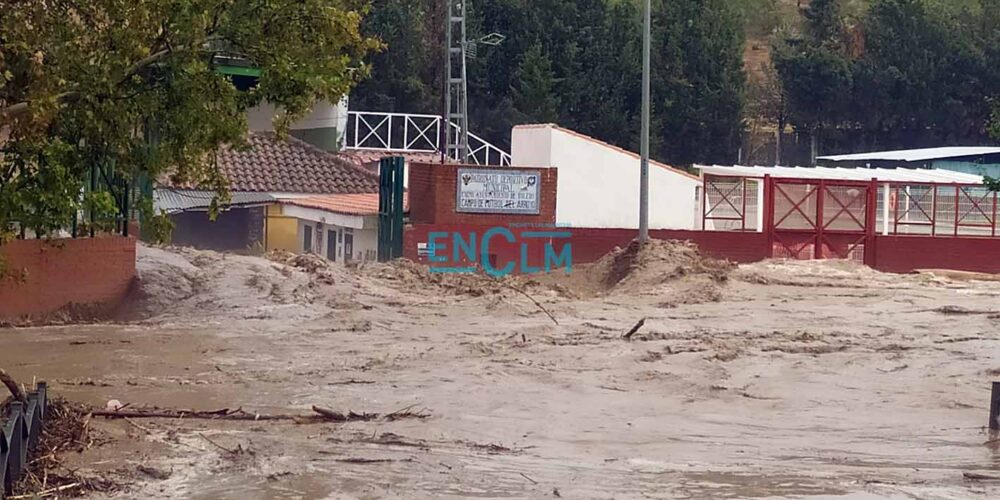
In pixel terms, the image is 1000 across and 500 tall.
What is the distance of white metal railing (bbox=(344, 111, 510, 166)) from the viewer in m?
51.2

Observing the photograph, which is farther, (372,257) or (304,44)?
(372,257)

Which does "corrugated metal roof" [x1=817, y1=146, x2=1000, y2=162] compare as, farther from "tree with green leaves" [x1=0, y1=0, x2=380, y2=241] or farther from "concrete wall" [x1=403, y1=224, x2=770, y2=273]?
"tree with green leaves" [x1=0, y1=0, x2=380, y2=241]

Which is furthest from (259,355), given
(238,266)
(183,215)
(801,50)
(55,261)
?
(801,50)

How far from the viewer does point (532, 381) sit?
16.3 metres

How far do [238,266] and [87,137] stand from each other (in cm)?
1277

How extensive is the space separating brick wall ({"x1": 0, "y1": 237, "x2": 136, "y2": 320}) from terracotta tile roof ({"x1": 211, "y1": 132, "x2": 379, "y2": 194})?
1616cm

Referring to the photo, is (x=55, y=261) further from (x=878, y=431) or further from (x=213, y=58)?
(x=878, y=431)

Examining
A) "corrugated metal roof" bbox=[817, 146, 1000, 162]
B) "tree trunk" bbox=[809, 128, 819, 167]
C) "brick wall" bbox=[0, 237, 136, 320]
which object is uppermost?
"tree trunk" bbox=[809, 128, 819, 167]

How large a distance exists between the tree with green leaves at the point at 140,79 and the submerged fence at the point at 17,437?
152 cm

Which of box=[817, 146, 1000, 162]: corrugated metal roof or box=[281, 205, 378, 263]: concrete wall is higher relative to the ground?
box=[817, 146, 1000, 162]: corrugated metal roof

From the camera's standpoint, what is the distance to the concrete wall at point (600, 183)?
37.3 m

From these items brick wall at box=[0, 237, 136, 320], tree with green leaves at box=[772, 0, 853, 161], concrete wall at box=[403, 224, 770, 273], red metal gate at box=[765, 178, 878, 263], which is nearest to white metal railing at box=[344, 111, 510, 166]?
red metal gate at box=[765, 178, 878, 263]

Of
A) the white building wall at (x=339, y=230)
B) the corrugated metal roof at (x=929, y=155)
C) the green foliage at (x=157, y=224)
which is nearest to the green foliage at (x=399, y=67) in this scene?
the corrugated metal roof at (x=929, y=155)

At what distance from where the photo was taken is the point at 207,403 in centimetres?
1423
